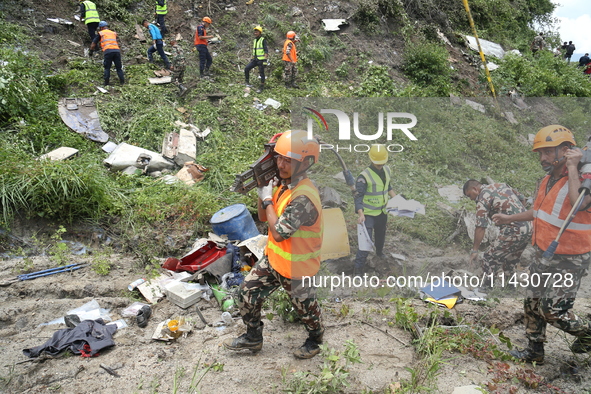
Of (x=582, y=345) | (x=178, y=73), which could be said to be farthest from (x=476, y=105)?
(x=178, y=73)

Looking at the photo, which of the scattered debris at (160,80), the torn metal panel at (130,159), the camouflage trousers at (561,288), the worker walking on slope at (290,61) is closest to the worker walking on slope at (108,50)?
the scattered debris at (160,80)

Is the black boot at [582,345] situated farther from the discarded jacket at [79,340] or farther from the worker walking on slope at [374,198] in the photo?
the discarded jacket at [79,340]

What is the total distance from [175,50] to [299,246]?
7.75m

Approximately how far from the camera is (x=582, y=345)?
341cm

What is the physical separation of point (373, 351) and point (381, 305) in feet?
2.55

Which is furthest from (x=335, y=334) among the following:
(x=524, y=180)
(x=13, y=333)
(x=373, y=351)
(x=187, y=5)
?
(x=187, y=5)

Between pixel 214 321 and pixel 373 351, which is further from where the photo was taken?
pixel 214 321

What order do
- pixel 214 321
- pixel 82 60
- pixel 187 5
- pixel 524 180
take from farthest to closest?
pixel 187 5 → pixel 82 60 → pixel 214 321 → pixel 524 180

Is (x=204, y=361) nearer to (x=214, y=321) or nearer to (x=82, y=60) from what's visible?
(x=214, y=321)

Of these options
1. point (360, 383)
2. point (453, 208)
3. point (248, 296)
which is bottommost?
point (360, 383)

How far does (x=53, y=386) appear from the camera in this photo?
310 centimetres

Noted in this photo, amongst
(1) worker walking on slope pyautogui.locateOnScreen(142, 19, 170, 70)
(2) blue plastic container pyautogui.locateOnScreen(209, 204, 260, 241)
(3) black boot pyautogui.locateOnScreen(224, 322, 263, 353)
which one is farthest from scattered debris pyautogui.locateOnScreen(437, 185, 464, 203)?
(1) worker walking on slope pyautogui.locateOnScreen(142, 19, 170, 70)

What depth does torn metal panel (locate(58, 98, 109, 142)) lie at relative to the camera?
24.8 feet

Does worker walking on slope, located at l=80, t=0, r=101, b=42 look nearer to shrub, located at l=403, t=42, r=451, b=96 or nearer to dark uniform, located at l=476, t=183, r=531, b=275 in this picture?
shrub, located at l=403, t=42, r=451, b=96
